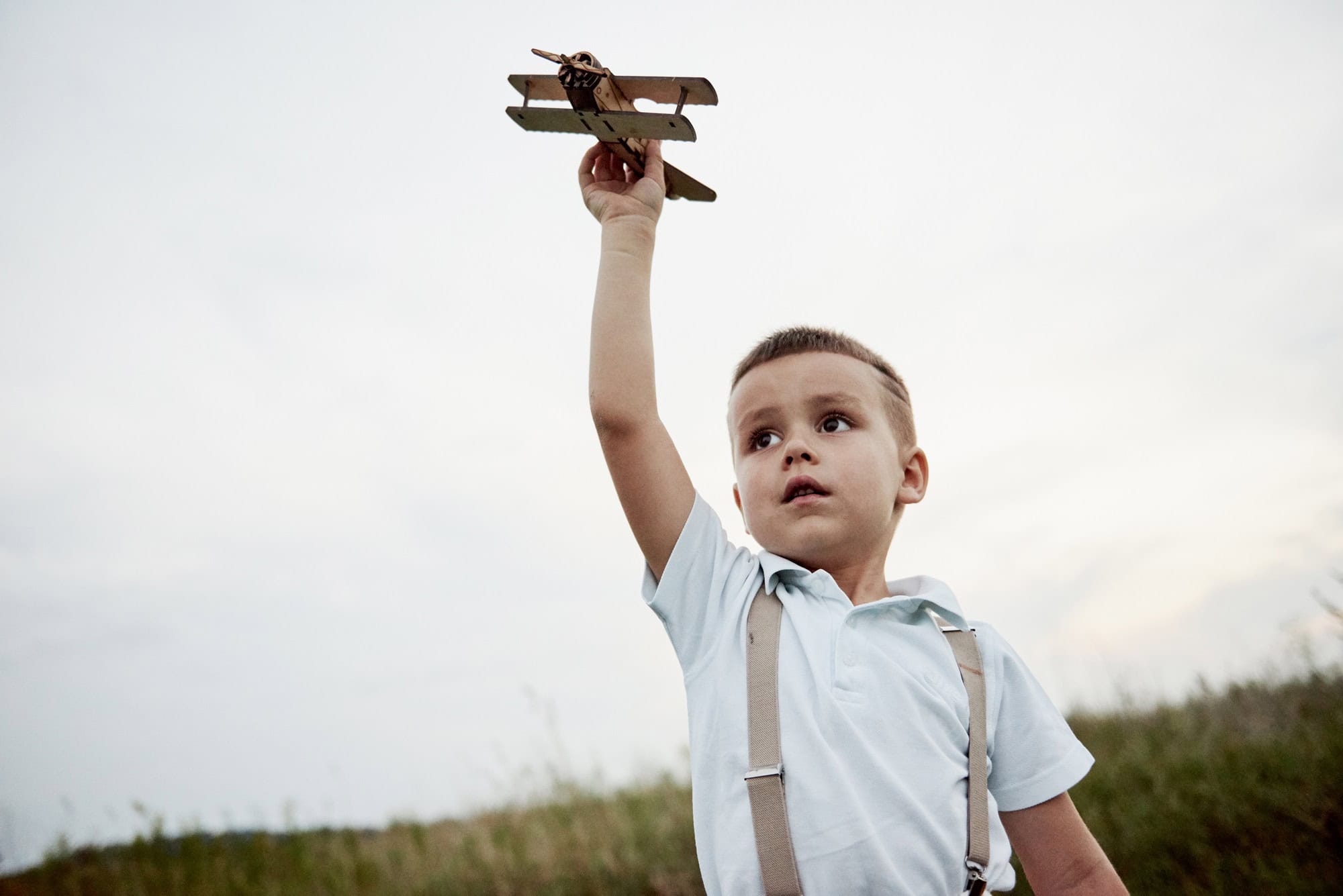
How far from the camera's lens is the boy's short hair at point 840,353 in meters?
1.86

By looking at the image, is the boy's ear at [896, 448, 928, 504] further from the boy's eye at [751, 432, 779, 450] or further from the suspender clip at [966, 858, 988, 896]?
the suspender clip at [966, 858, 988, 896]

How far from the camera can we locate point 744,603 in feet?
5.22

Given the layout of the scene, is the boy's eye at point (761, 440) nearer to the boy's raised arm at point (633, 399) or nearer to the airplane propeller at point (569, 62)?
the boy's raised arm at point (633, 399)

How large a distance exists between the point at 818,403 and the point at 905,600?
0.42 m

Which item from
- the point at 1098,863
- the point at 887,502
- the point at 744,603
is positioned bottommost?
the point at 1098,863

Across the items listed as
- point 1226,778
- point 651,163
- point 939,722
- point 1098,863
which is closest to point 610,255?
point 651,163

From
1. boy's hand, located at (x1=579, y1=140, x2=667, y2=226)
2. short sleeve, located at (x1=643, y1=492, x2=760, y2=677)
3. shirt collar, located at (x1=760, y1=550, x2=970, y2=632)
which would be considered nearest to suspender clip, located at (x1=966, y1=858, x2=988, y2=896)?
shirt collar, located at (x1=760, y1=550, x2=970, y2=632)

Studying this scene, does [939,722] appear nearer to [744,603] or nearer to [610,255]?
[744,603]

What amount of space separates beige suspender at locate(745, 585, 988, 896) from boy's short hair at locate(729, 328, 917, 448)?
494 mm

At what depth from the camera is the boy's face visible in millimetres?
1678

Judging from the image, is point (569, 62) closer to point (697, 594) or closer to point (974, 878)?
point (697, 594)

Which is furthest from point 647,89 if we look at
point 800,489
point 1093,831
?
point 1093,831

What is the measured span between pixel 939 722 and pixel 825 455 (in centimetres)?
52

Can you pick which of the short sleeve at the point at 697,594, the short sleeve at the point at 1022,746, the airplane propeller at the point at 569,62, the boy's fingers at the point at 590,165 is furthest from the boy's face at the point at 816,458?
the airplane propeller at the point at 569,62
